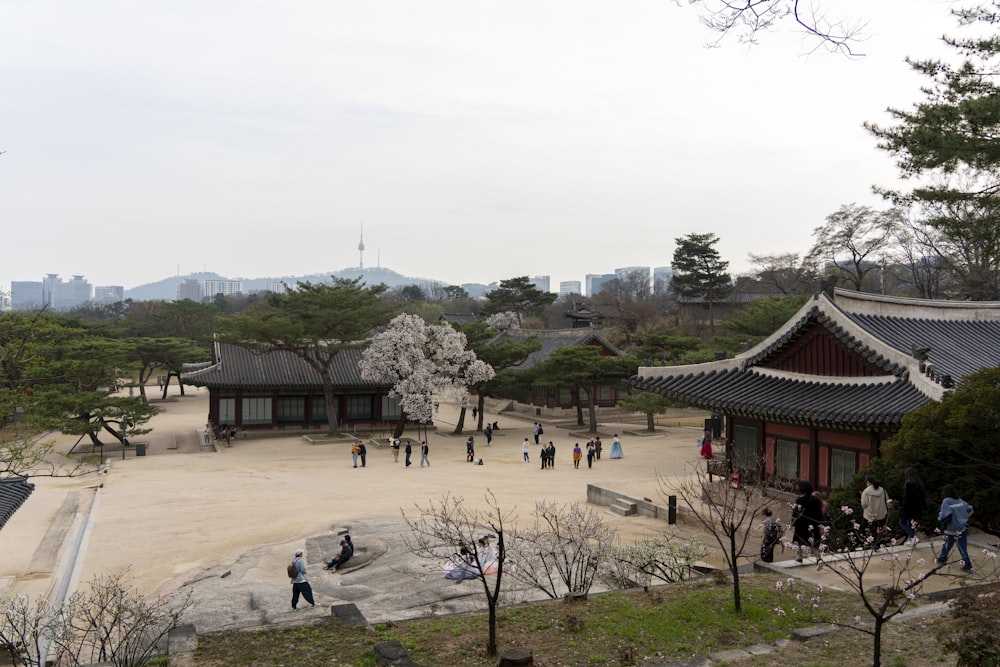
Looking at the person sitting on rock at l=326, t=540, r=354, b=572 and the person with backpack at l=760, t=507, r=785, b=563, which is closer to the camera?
the person with backpack at l=760, t=507, r=785, b=563

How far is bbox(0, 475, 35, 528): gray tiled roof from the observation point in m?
15.0

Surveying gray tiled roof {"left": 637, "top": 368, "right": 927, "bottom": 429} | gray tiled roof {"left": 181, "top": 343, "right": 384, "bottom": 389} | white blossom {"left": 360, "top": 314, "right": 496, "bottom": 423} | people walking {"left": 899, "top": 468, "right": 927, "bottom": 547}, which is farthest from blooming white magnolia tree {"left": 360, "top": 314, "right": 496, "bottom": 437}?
people walking {"left": 899, "top": 468, "right": 927, "bottom": 547}

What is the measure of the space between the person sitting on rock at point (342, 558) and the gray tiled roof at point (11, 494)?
6.89 m

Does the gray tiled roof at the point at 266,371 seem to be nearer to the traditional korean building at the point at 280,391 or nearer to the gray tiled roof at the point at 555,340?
the traditional korean building at the point at 280,391

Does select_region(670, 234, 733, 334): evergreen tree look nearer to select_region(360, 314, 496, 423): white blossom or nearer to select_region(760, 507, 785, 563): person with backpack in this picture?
select_region(360, 314, 496, 423): white blossom

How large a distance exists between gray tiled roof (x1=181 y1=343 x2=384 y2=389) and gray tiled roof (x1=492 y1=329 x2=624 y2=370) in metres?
13.4

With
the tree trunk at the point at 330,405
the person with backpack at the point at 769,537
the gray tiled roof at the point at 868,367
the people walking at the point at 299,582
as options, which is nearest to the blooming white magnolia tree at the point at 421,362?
the tree trunk at the point at 330,405

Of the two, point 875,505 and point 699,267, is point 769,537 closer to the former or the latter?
point 875,505

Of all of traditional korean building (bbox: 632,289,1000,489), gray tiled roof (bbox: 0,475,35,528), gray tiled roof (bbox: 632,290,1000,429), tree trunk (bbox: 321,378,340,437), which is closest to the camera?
gray tiled roof (bbox: 0,475,35,528)

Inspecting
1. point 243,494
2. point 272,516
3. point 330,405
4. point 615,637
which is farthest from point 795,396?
point 330,405

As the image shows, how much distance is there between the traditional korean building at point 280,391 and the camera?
44312mm

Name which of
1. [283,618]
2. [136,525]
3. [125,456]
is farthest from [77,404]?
[283,618]

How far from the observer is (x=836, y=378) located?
69.2 feet

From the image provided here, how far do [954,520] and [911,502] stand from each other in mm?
1145
